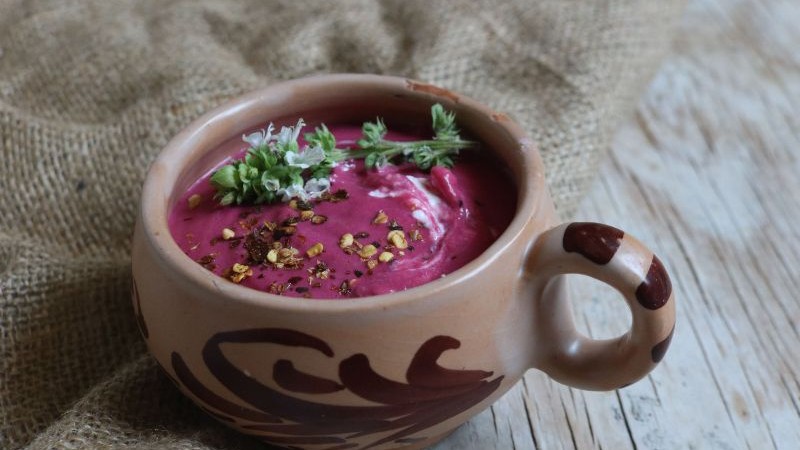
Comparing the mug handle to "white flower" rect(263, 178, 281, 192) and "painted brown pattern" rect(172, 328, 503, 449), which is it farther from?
"white flower" rect(263, 178, 281, 192)

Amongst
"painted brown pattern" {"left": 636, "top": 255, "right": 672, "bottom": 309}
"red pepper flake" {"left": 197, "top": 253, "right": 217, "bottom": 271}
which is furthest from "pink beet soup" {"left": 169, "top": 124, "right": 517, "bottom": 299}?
"painted brown pattern" {"left": 636, "top": 255, "right": 672, "bottom": 309}

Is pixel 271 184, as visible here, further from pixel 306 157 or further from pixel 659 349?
pixel 659 349

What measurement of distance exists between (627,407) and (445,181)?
0.32 meters

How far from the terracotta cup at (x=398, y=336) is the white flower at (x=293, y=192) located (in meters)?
0.10

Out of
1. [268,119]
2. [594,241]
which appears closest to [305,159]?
[268,119]

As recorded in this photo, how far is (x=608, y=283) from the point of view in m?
0.72

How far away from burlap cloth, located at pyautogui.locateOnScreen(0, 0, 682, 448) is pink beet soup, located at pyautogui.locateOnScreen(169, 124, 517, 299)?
19 cm

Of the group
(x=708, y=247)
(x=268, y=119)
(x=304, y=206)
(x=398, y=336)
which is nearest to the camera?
(x=398, y=336)

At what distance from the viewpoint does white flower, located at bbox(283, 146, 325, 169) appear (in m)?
0.80

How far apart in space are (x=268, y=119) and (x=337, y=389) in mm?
332

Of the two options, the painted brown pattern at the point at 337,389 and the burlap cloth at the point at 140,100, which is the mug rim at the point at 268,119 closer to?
the painted brown pattern at the point at 337,389

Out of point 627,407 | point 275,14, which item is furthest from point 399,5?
point 627,407

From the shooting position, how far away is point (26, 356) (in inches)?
35.9

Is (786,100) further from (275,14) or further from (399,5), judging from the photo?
(275,14)
